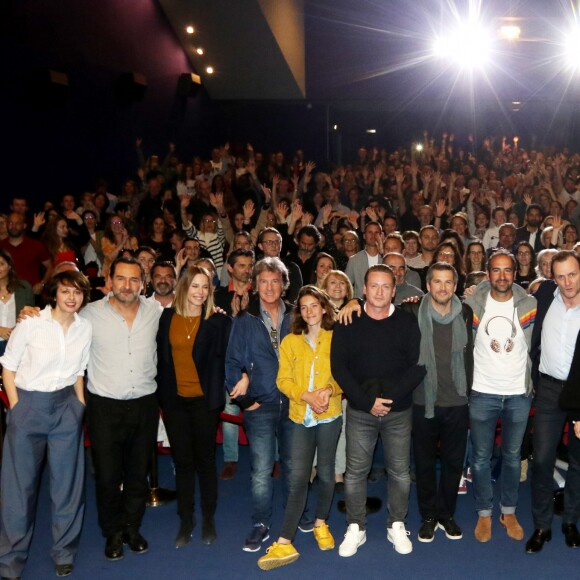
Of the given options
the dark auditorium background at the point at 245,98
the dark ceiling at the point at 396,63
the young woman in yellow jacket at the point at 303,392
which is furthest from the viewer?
the dark ceiling at the point at 396,63

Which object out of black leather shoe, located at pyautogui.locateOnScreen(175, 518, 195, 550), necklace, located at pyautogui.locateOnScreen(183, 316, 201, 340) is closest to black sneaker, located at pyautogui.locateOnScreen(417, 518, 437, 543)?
black leather shoe, located at pyautogui.locateOnScreen(175, 518, 195, 550)

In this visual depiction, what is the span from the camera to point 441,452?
164 inches

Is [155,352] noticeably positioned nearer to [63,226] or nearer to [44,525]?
[44,525]

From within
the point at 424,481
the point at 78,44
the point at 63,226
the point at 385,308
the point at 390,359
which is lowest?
the point at 424,481

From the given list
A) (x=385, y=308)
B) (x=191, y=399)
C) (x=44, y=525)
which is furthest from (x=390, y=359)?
(x=44, y=525)

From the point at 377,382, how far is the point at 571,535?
1.55m

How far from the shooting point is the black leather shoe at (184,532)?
4.12m

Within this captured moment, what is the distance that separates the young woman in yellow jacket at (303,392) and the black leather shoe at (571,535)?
1.49 meters

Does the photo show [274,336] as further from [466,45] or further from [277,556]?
[466,45]

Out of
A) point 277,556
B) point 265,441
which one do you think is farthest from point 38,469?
point 277,556

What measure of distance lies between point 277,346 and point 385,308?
2.42 feet

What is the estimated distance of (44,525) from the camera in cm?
439

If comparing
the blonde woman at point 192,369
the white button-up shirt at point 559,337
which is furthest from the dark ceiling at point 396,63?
the white button-up shirt at point 559,337

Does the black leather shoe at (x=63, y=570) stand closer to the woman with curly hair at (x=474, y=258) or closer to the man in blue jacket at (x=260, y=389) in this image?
the man in blue jacket at (x=260, y=389)
